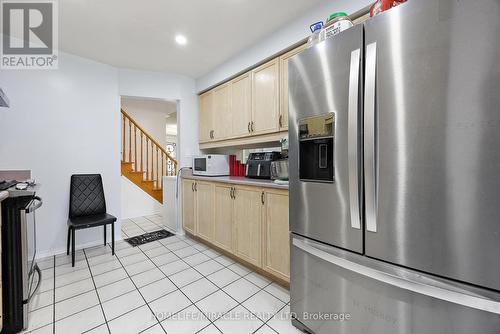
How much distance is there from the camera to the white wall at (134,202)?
4426 mm

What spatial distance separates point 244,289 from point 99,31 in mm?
3060

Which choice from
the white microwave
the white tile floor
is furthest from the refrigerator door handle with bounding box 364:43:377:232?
the white microwave

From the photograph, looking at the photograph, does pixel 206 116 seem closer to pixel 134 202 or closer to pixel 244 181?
pixel 244 181

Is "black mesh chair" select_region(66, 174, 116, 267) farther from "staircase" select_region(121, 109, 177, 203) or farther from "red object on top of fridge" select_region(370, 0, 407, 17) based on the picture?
"red object on top of fridge" select_region(370, 0, 407, 17)

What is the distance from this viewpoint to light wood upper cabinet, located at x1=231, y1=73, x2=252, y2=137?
106 inches

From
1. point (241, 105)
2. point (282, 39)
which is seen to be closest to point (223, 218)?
point (241, 105)

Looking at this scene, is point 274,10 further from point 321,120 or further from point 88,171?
point 88,171

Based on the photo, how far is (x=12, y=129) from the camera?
242cm

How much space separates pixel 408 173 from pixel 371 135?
9.3 inches

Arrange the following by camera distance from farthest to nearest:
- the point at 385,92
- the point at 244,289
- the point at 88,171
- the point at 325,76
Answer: the point at 88,171 → the point at 244,289 → the point at 325,76 → the point at 385,92

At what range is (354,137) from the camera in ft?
3.60

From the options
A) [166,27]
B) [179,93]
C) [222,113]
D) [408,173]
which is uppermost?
[166,27]

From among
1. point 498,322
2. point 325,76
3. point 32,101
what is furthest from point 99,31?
point 498,322

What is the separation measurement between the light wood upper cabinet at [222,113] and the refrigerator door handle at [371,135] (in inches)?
82.7
